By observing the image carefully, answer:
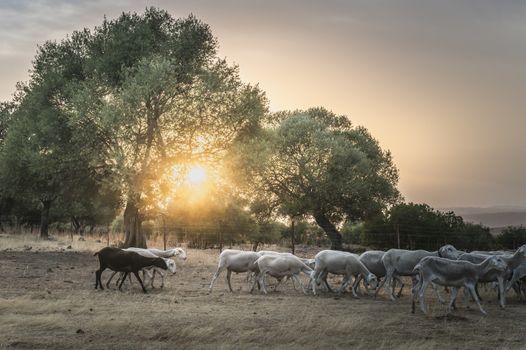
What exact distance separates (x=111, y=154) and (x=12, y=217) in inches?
1655

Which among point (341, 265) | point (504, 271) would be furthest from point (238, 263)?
point (504, 271)

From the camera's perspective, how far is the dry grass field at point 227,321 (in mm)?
12227

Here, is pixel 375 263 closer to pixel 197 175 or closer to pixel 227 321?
pixel 227 321

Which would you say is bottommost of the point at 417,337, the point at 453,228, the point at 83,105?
the point at 417,337

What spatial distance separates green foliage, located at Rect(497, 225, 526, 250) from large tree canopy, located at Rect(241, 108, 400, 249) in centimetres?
922

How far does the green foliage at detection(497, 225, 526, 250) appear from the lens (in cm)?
4569

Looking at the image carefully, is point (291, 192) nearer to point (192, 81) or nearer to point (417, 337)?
point (192, 81)

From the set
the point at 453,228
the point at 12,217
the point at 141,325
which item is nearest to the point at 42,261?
the point at 141,325

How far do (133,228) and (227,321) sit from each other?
24696 millimetres

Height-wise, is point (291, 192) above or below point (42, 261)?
above

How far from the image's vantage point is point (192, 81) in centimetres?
3850

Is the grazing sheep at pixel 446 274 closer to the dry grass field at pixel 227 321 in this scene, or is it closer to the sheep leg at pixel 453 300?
the sheep leg at pixel 453 300

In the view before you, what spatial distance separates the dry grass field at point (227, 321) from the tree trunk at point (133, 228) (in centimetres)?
1520

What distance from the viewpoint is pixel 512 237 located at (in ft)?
153
